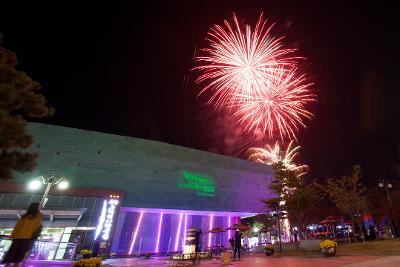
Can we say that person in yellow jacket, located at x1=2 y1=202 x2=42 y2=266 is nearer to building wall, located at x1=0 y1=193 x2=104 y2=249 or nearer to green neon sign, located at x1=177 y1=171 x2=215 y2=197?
building wall, located at x1=0 y1=193 x2=104 y2=249

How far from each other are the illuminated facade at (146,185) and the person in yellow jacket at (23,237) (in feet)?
72.6

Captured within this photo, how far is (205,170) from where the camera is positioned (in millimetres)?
41781

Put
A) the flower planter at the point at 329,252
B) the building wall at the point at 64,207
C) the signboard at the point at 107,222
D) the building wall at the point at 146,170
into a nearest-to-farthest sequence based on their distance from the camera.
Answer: the flower planter at the point at 329,252 → the building wall at the point at 64,207 → the signboard at the point at 107,222 → the building wall at the point at 146,170

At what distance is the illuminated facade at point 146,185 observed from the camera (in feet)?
101

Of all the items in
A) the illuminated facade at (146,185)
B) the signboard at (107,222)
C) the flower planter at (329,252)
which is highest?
the illuminated facade at (146,185)

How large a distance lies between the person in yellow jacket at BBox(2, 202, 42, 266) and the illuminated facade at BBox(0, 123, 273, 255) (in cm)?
2213

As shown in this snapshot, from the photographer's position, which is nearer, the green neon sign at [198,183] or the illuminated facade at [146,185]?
the illuminated facade at [146,185]

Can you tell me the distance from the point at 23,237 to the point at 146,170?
29869 millimetres

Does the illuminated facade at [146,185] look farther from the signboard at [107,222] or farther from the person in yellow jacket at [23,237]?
the person in yellow jacket at [23,237]

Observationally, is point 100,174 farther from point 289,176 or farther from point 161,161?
point 289,176

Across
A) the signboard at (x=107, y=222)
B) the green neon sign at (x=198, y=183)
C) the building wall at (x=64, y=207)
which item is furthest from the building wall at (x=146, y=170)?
the signboard at (x=107, y=222)

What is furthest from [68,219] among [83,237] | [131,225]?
[131,225]

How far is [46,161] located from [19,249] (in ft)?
88.7

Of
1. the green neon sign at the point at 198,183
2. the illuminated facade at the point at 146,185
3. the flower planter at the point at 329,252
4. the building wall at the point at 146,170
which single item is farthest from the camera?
the green neon sign at the point at 198,183
